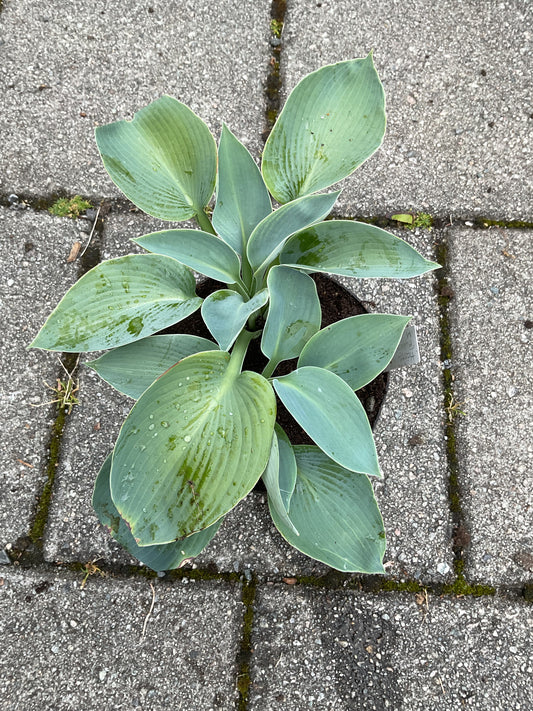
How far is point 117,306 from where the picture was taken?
762 millimetres

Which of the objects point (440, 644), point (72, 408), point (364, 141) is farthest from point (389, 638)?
point (364, 141)

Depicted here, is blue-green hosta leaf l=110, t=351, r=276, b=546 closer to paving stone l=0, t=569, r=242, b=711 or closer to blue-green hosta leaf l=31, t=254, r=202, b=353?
blue-green hosta leaf l=31, t=254, r=202, b=353

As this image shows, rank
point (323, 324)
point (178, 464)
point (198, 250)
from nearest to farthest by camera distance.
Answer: point (178, 464) < point (198, 250) < point (323, 324)

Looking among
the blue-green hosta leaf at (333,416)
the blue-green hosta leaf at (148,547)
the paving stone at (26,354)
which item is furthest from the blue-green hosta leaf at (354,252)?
the paving stone at (26,354)

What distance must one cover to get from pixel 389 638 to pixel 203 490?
2.19 feet

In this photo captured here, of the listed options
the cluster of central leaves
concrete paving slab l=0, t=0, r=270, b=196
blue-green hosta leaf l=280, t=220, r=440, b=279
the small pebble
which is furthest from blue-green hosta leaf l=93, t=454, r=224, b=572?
concrete paving slab l=0, t=0, r=270, b=196

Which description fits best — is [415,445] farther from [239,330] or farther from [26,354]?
[26,354]

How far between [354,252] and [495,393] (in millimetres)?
627

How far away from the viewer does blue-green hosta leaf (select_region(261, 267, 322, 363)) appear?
30.1 inches

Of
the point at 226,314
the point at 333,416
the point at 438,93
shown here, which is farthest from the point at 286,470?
the point at 438,93

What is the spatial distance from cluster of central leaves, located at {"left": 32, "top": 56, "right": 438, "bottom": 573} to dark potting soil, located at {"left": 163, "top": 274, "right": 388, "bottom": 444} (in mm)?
93

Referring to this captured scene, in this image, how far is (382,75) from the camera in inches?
53.2

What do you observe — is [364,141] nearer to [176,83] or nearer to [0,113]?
[176,83]

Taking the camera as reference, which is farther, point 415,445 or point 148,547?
point 415,445
